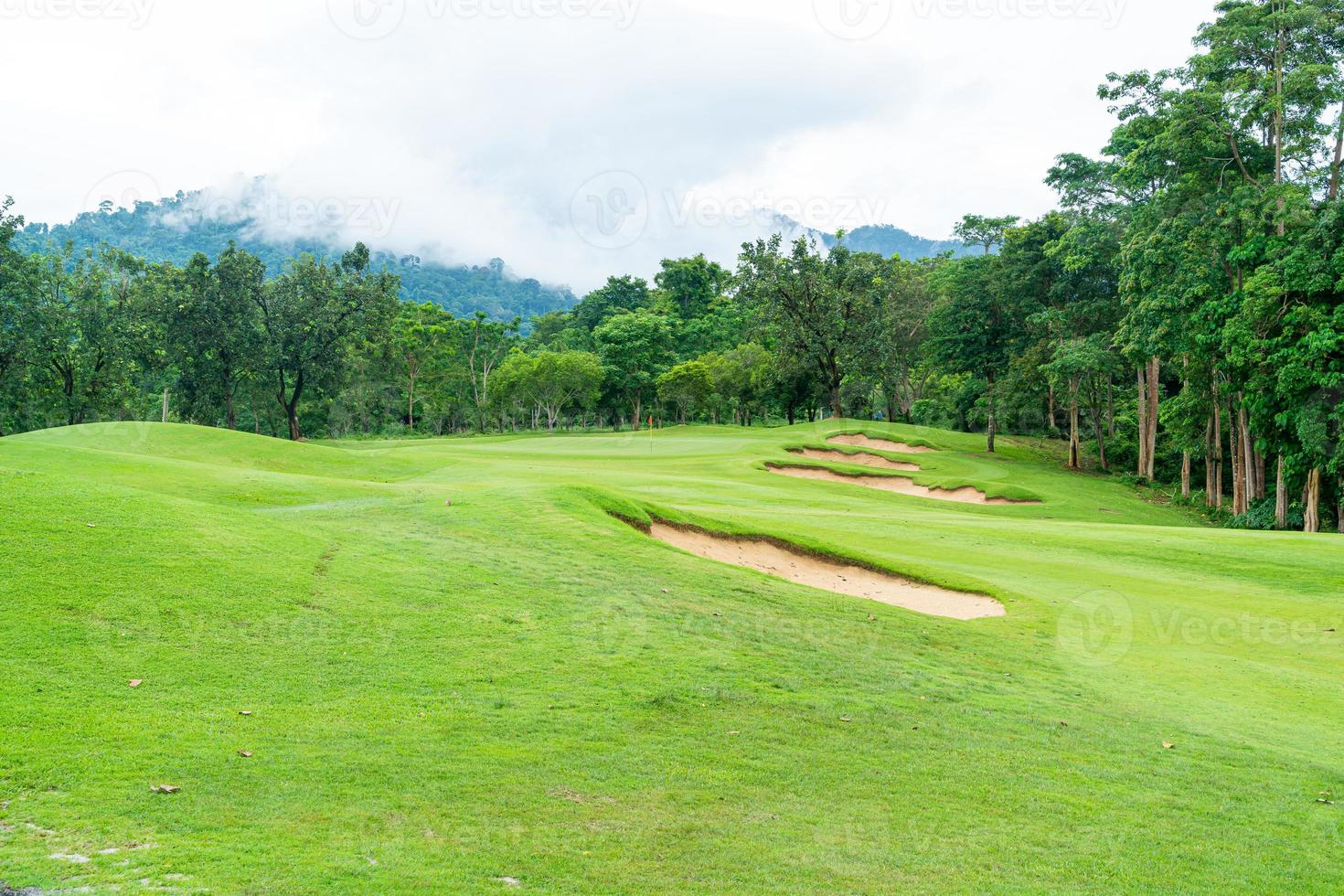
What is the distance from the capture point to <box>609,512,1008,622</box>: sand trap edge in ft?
54.3

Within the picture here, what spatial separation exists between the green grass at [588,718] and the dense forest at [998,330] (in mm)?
23608

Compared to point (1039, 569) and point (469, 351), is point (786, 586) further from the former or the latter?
point (469, 351)

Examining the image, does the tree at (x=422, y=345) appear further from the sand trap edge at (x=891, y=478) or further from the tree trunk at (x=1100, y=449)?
the tree trunk at (x=1100, y=449)

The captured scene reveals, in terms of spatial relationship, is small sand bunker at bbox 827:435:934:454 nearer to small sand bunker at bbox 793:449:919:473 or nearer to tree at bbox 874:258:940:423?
small sand bunker at bbox 793:449:919:473

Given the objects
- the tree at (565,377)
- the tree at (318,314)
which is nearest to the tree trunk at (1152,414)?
the tree at (565,377)

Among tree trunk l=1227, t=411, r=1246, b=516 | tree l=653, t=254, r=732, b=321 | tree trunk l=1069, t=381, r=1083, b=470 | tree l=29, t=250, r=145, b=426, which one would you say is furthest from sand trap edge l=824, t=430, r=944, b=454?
tree l=653, t=254, r=732, b=321

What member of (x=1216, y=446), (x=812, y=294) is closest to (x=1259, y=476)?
(x=1216, y=446)

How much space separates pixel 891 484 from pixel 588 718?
37484mm

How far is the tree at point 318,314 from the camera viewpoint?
5819 cm

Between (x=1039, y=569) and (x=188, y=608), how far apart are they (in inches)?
694

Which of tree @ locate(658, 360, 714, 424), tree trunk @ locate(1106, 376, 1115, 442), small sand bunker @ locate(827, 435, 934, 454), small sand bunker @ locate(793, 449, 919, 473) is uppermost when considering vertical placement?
tree @ locate(658, 360, 714, 424)

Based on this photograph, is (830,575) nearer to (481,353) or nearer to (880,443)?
(880,443)

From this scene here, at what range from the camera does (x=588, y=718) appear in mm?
8742

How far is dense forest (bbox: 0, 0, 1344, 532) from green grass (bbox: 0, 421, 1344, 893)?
23608mm
